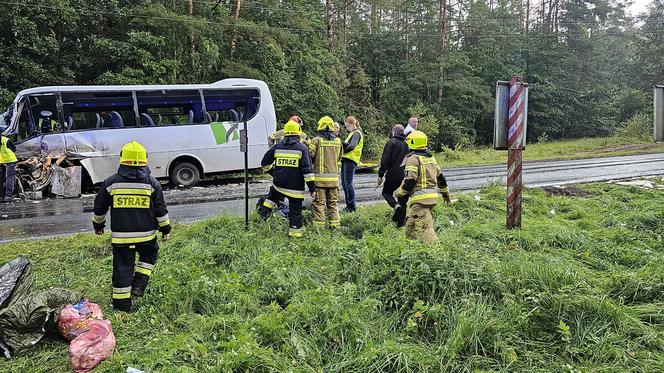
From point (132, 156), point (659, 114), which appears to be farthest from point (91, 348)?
point (659, 114)

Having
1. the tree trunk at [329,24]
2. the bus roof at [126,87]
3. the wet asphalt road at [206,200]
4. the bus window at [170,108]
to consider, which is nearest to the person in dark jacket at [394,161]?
the wet asphalt road at [206,200]

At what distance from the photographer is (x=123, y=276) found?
14.5ft

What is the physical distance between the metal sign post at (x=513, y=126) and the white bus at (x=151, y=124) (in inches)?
327

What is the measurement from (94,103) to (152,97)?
1501 mm

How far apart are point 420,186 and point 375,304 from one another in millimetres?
2158

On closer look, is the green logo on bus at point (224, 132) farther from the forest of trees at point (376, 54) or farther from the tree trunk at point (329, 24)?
the tree trunk at point (329, 24)

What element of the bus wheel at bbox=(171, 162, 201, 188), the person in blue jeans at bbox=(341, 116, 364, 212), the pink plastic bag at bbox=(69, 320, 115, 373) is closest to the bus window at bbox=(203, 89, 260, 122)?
the bus wheel at bbox=(171, 162, 201, 188)

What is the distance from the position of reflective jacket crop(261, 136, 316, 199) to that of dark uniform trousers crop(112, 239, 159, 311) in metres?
2.25

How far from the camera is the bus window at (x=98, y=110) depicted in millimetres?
12453

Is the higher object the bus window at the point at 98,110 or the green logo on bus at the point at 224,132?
A: the bus window at the point at 98,110

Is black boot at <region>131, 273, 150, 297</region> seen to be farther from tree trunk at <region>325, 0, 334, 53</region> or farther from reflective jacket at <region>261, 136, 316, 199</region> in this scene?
tree trunk at <region>325, 0, 334, 53</region>

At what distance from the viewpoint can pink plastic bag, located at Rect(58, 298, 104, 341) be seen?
3832mm

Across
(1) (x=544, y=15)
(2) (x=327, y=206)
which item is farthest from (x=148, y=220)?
(1) (x=544, y=15)

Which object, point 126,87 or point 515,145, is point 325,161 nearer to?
point 515,145
